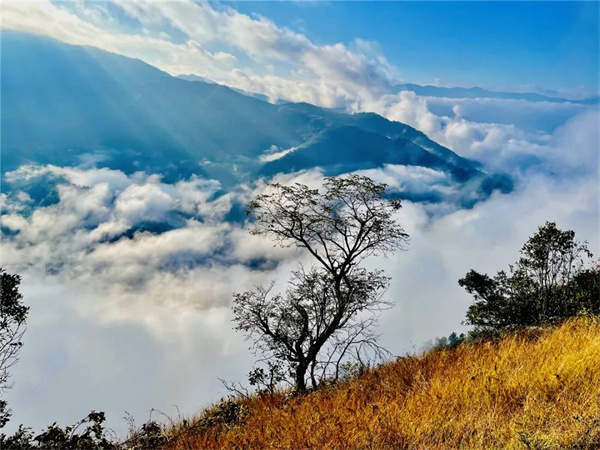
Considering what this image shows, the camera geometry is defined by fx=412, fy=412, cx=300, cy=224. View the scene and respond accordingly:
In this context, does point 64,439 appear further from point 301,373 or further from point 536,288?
point 536,288

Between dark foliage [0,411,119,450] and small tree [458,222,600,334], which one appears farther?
small tree [458,222,600,334]

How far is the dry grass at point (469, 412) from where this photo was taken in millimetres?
4219

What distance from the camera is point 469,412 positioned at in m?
4.88

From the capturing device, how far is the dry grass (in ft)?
13.8

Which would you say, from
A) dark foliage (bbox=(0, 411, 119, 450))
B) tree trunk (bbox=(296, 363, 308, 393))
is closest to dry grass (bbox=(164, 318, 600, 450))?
dark foliage (bbox=(0, 411, 119, 450))

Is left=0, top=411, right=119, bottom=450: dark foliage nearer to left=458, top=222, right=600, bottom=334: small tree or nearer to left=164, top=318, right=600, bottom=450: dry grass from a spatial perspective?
left=164, top=318, right=600, bottom=450: dry grass

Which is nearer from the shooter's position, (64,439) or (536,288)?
(64,439)

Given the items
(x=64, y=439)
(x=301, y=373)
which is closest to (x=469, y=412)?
(x=64, y=439)

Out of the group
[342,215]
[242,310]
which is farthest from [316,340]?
[342,215]

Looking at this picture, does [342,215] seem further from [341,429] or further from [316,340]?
[341,429]

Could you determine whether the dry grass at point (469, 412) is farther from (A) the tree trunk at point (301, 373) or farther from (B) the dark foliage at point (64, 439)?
(A) the tree trunk at point (301, 373)

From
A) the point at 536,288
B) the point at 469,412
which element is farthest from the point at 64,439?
the point at 536,288

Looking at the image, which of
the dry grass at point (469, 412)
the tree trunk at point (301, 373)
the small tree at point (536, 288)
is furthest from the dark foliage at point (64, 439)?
the small tree at point (536, 288)

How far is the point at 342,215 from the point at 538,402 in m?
11.2
